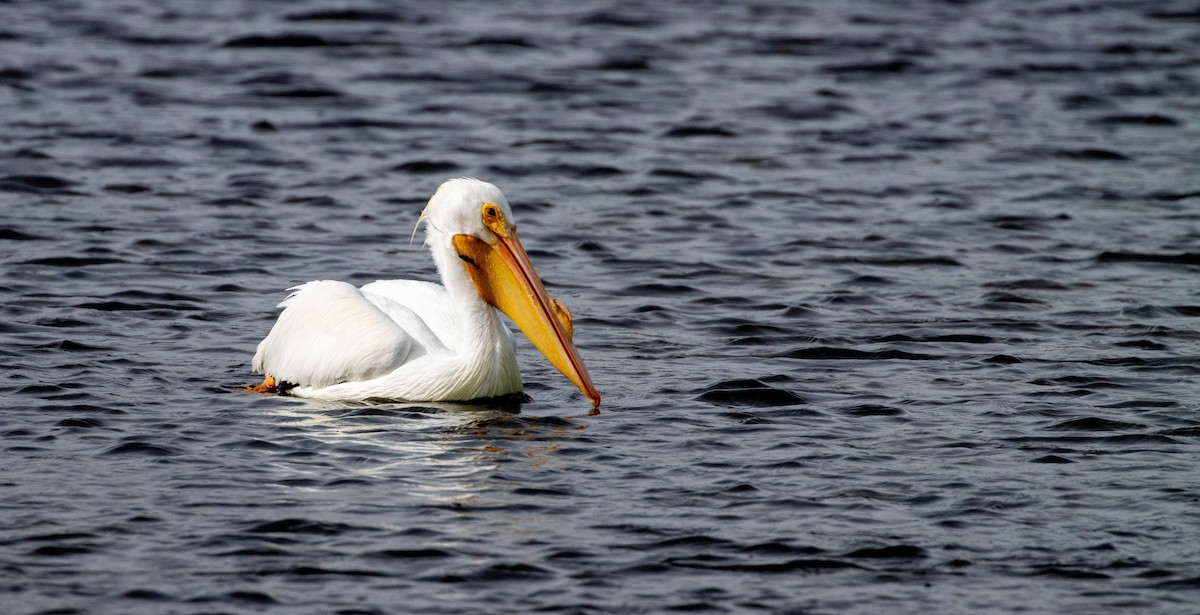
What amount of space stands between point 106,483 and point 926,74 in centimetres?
1045

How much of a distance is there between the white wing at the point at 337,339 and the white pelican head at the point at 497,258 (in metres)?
0.38

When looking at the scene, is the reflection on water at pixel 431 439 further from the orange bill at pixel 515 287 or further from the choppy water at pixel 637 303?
the orange bill at pixel 515 287

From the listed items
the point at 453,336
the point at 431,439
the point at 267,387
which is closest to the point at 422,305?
the point at 453,336

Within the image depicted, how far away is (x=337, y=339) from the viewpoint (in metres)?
6.91

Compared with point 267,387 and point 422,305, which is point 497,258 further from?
point 267,387

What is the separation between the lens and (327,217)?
1046cm

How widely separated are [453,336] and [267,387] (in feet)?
2.71

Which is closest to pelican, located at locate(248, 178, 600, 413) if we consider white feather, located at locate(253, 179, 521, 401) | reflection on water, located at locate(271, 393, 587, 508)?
white feather, located at locate(253, 179, 521, 401)

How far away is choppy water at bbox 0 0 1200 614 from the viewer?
5203mm

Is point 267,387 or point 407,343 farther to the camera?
point 267,387

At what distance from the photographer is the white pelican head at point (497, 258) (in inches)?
274

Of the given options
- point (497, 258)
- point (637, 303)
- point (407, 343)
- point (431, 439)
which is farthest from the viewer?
point (637, 303)

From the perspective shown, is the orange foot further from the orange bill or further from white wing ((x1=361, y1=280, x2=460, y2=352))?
the orange bill

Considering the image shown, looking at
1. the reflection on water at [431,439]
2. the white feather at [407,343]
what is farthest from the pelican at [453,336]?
the reflection on water at [431,439]
